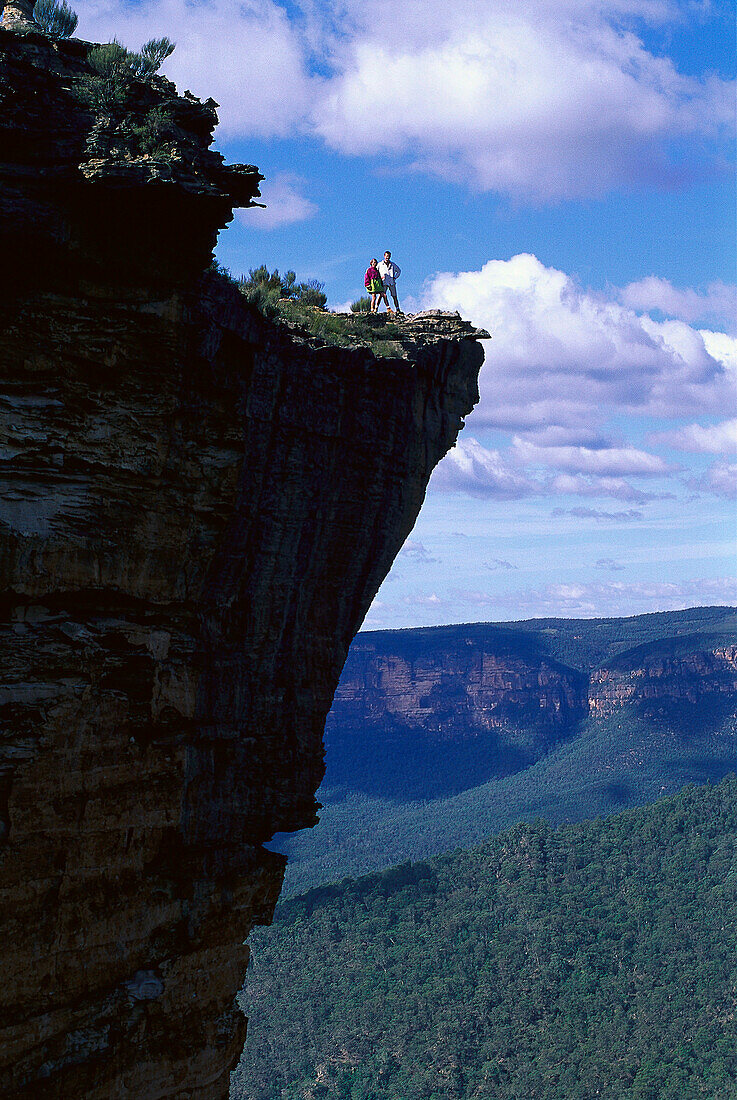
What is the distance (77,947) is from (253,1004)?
9045 cm

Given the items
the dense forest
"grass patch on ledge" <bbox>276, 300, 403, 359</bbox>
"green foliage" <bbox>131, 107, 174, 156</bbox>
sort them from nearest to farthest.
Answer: "green foliage" <bbox>131, 107, 174, 156</bbox> < "grass patch on ledge" <bbox>276, 300, 403, 359</bbox> < the dense forest

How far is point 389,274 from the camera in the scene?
85.4 ft

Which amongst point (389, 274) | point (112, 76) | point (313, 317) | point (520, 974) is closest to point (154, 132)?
point (112, 76)

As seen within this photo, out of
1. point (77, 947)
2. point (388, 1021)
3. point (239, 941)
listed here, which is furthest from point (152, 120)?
point (388, 1021)

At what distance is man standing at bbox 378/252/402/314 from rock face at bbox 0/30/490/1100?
19.0 feet

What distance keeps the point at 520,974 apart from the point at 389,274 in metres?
88.3

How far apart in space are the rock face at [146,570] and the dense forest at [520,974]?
224 feet

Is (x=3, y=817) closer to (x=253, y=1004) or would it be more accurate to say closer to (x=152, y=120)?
(x=152, y=120)

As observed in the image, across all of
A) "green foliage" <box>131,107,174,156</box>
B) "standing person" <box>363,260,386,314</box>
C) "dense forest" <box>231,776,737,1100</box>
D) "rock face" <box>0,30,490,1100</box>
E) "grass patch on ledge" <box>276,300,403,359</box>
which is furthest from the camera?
"dense forest" <box>231,776,737,1100</box>

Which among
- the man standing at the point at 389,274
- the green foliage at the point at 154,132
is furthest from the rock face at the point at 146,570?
the man standing at the point at 389,274

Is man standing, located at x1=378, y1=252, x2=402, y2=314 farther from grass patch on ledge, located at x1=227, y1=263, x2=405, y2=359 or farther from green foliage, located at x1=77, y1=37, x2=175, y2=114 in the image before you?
green foliage, located at x1=77, y1=37, x2=175, y2=114

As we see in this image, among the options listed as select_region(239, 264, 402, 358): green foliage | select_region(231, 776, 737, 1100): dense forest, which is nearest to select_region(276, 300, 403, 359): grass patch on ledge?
select_region(239, 264, 402, 358): green foliage

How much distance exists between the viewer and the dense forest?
83375 mm

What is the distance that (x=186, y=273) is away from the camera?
16281 millimetres
